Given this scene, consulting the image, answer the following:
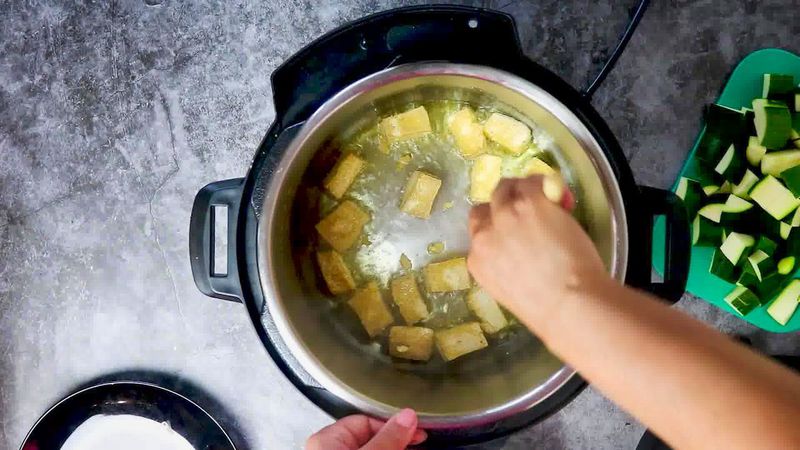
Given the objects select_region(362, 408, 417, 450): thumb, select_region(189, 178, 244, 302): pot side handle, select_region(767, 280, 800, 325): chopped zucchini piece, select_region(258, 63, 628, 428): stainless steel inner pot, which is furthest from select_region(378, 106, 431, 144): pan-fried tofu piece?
select_region(767, 280, 800, 325): chopped zucchini piece

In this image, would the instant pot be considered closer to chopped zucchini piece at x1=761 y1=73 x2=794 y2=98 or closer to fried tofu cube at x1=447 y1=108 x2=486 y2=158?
fried tofu cube at x1=447 y1=108 x2=486 y2=158

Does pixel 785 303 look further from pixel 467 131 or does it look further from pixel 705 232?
pixel 467 131

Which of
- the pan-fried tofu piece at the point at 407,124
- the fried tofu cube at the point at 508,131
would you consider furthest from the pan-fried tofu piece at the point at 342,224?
the fried tofu cube at the point at 508,131

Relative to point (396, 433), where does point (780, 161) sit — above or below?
above

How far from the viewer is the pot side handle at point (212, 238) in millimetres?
888

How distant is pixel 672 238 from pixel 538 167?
208 millimetres

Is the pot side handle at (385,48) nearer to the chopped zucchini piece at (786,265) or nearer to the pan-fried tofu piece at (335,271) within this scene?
the pan-fried tofu piece at (335,271)

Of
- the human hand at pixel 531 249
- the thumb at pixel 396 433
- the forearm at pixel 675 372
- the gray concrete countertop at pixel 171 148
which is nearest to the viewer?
the forearm at pixel 675 372

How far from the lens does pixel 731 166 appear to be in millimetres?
1021

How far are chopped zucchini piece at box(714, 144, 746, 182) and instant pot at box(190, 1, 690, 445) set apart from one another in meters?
0.22

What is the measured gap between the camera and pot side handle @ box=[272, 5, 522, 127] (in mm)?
883

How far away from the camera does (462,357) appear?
3.32 feet

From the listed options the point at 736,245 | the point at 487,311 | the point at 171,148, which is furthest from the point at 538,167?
the point at 171,148

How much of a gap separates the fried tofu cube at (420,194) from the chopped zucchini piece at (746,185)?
461 millimetres
